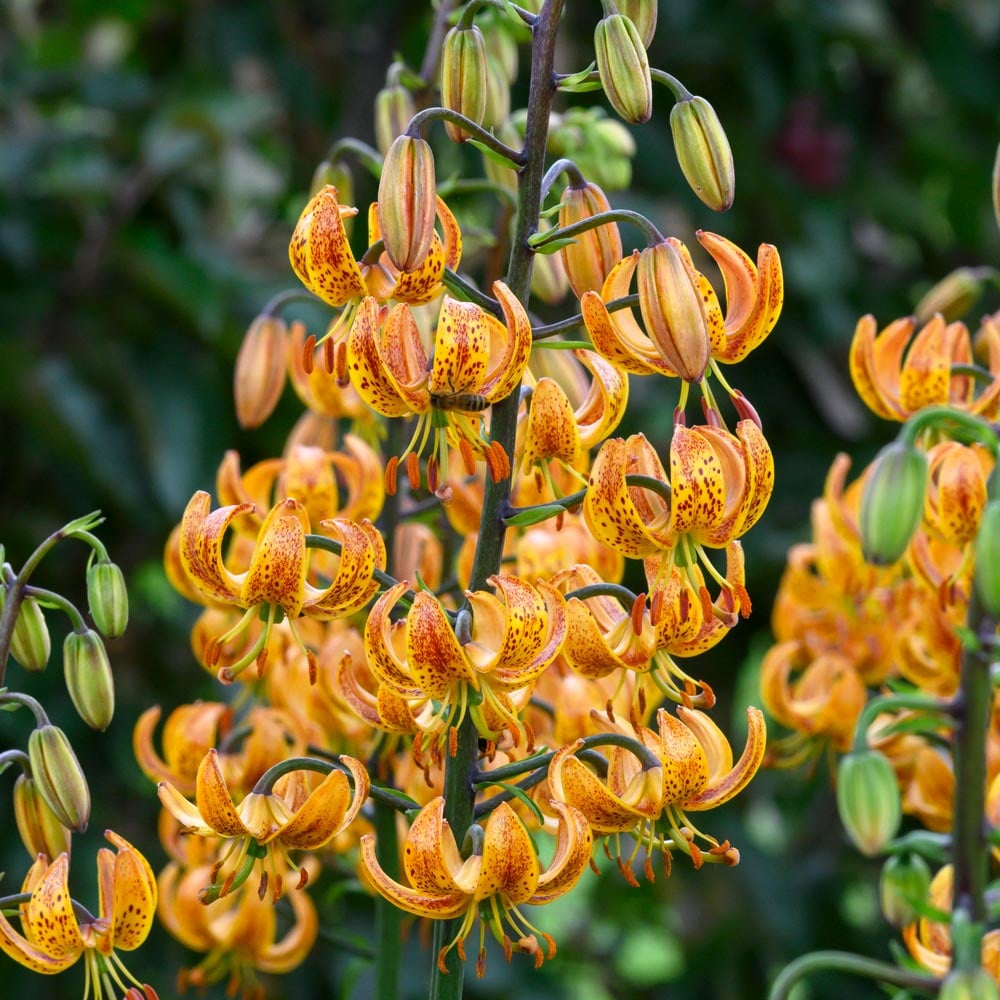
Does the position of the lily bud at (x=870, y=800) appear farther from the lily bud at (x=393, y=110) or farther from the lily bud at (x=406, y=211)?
the lily bud at (x=393, y=110)

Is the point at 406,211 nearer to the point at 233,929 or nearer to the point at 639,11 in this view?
the point at 639,11

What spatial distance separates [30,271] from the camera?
4.89 ft

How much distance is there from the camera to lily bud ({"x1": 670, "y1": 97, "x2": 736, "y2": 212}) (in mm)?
658

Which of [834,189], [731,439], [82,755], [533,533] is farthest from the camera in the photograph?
[834,189]

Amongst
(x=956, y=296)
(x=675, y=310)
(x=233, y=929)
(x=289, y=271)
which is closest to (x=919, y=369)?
(x=956, y=296)

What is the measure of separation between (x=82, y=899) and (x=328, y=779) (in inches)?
32.0

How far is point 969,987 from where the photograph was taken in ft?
1.51

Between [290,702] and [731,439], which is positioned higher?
[731,439]

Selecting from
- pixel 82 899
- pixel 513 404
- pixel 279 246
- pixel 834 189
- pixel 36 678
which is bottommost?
pixel 82 899

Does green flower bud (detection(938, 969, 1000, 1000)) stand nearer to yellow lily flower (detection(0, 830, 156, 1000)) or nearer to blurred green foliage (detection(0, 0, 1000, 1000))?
yellow lily flower (detection(0, 830, 156, 1000))

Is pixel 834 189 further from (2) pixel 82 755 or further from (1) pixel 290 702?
(1) pixel 290 702

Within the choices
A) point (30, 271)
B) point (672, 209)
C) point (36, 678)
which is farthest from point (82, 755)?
point (672, 209)

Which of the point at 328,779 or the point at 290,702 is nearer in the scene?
the point at 328,779

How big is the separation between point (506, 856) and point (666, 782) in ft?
0.26
